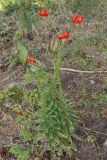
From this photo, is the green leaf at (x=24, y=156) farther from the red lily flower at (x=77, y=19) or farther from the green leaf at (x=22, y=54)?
the green leaf at (x=22, y=54)

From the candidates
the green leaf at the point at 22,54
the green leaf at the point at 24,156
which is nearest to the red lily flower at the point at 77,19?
the green leaf at the point at 24,156

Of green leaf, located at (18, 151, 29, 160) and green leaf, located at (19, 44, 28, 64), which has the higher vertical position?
green leaf, located at (19, 44, 28, 64)

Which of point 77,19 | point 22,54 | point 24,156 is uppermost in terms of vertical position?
point 77,19

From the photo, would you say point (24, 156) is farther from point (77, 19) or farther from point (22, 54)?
point (22, 54)

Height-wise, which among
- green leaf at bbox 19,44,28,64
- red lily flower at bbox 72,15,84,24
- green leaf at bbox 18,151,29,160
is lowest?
green leaf at bbox 18,151,29,160

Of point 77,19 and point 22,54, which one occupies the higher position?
point 77,19

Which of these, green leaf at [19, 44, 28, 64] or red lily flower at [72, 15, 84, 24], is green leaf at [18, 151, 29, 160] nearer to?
red lily flower at [72, 15, 84, 24]

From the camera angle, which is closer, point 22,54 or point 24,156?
point 24,156

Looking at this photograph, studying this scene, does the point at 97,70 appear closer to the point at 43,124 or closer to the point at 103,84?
the point at 103,84

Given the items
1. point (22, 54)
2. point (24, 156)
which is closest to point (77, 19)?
point (24, 156)

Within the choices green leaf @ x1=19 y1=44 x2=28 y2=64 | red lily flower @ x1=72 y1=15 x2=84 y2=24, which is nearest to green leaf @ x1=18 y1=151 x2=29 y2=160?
red lily flower @ x1=72 y1=15 x2=84 y2=24

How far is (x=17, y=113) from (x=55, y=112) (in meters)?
0.89

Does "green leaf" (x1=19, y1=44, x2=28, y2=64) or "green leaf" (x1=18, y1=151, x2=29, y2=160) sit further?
"green leaf" (x1=19, y1=44, x2=28, y2=64)

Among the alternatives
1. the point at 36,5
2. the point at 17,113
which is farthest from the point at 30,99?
the point at 36,5
